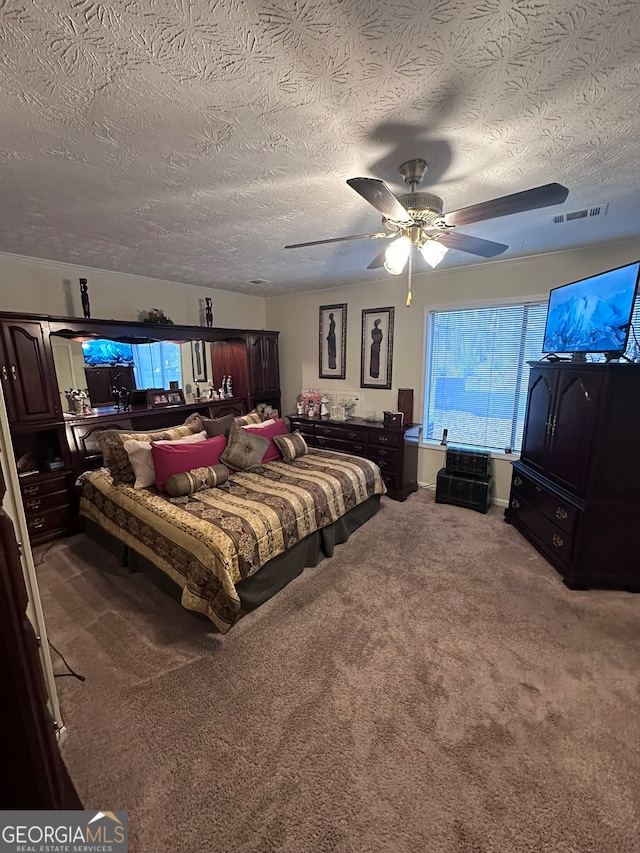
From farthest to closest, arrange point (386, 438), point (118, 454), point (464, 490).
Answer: point (386, 438), point (464, 490), point (118, 454)

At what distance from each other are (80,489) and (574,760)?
12.8 ft

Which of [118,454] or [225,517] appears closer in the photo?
[225,517]

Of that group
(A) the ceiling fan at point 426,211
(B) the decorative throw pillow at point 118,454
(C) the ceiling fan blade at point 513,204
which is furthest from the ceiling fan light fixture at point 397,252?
(B) the decorative throw pillow at point 118,454

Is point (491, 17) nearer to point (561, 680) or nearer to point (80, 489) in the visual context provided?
point (561, 680)

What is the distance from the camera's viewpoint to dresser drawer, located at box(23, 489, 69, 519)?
3.07 m

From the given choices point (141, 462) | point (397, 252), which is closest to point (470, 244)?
point (397, 252)

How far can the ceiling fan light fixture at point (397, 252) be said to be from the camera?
1.88m

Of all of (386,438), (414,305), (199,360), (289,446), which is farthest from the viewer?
(199,360)

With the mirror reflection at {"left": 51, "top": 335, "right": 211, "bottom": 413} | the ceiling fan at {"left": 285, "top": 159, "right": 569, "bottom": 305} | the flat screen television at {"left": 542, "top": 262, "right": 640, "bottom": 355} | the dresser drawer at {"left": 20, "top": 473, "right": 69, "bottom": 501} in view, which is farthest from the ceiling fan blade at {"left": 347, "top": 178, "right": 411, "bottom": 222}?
the dresser drawer at {"left": 20, "top": 473, "right": 69, "bottom": 501}

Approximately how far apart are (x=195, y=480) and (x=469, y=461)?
9.52 ft

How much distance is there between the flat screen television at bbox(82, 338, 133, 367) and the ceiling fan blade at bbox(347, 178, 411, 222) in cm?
329

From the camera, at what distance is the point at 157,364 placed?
4133mm

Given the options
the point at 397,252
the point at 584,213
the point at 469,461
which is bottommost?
the point at 469,461

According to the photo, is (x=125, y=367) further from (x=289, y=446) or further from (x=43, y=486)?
(x=289, y=446)
